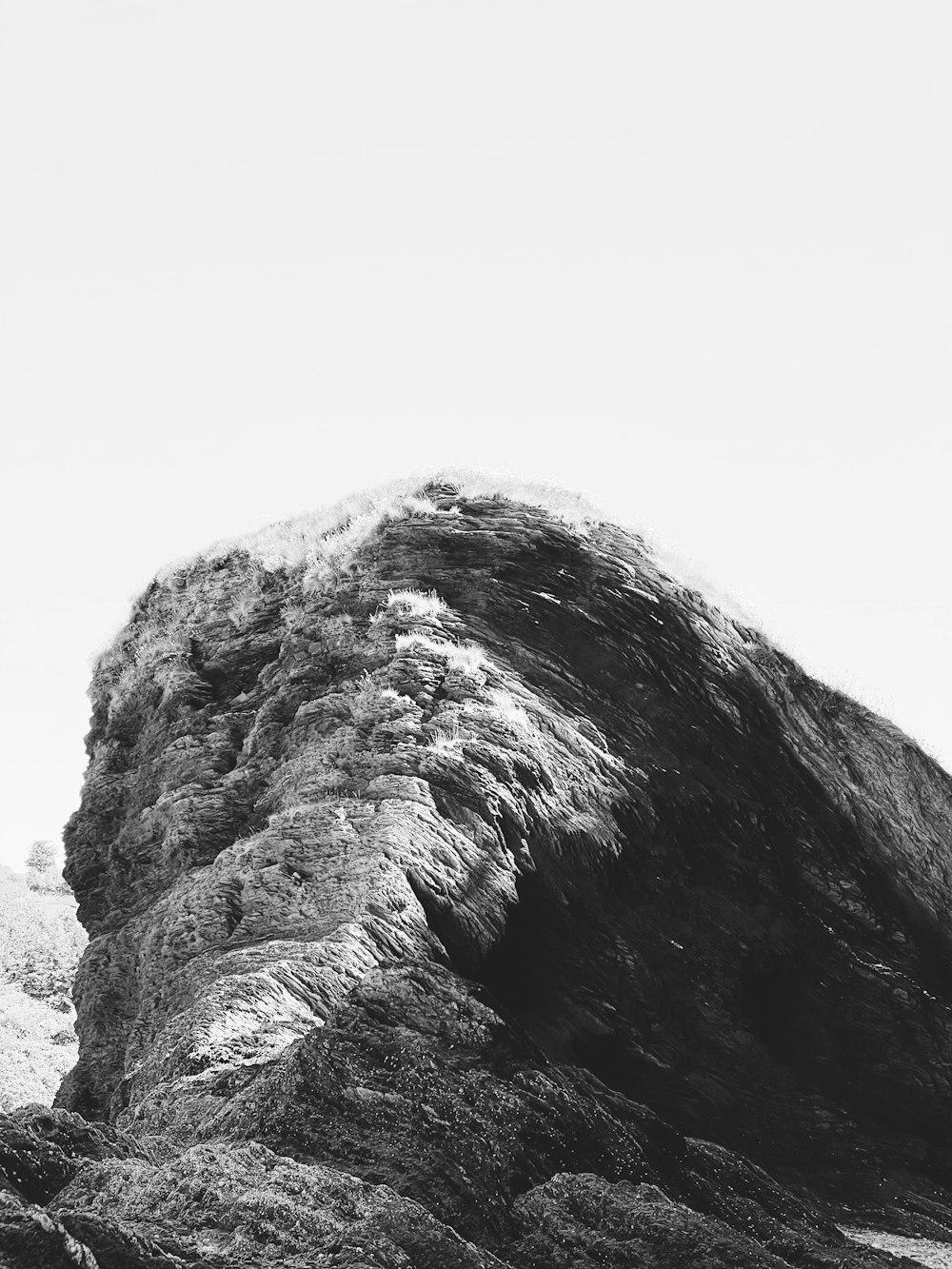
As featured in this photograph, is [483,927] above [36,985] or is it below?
above

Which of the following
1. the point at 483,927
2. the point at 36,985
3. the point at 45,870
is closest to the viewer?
the point at 483,927

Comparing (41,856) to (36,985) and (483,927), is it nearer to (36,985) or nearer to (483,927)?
(36,985)

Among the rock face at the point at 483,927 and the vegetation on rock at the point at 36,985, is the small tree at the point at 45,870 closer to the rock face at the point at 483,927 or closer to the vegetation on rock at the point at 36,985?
the vegetation on rock at the point at 36,985

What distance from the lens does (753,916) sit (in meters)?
21.4

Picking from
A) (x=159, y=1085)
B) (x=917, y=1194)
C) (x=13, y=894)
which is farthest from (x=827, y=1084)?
(x=13, y=894)

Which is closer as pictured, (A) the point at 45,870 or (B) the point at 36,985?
(B) the point at 36,985

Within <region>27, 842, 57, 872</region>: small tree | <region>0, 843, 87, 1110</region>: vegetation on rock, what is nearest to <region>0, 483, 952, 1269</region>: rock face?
<region>0, 843, 87, 1110</region>: vegetation on rock

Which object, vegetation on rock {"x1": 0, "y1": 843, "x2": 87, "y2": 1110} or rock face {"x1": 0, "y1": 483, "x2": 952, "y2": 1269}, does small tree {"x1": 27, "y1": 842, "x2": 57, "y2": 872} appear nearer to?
vegetation on rock {"x1": 0, "y1": 843, "x2": 87, "y2": 1110}

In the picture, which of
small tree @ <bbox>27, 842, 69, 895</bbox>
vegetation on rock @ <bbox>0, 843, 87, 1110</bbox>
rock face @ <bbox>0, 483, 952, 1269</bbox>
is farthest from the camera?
small tree @ <bbox>27, 842, 69, 895</bbox>

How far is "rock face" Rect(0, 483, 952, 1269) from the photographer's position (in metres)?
11.6

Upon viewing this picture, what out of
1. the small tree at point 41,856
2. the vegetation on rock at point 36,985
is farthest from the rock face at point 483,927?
the small tree at point 41,856

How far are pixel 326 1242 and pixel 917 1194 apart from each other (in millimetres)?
12865

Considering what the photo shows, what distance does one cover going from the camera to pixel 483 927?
56.8ft

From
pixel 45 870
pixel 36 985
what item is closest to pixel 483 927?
pixel 36 985
